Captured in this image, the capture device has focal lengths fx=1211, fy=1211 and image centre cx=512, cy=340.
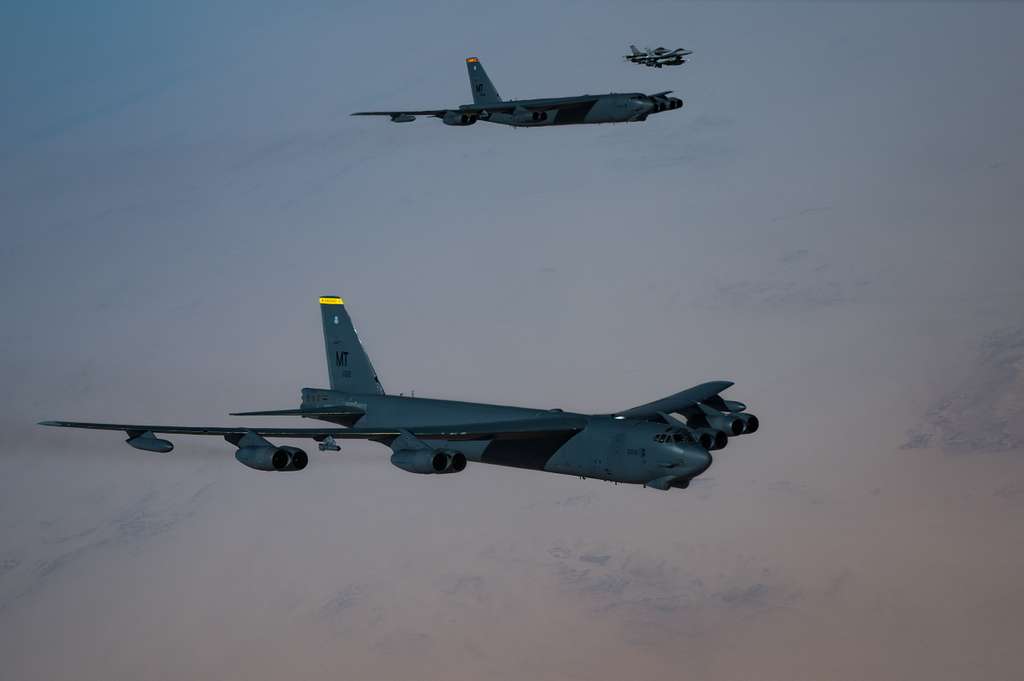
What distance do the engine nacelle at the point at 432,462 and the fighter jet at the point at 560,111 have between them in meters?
32.6

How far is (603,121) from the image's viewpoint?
82312 millimetres

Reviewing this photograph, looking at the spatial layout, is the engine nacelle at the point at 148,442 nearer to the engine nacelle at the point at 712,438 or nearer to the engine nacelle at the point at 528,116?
the engine nacelle at the point at 712,438

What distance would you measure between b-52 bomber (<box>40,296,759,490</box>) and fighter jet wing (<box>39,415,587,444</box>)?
0.05m

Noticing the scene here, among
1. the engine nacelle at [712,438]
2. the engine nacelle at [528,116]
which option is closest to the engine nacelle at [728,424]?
the engine nacelle at [712,438]

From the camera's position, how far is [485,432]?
63.7 metres

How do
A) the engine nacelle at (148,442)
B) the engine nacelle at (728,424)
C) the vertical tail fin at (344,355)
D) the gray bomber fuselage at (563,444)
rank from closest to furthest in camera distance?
the gray bomber fuselage at (563,444), the engine nacelle at (148,442), the engine nacelle at (728,424), the vertical tail fin at (344,355)

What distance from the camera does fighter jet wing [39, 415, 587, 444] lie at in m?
60.1

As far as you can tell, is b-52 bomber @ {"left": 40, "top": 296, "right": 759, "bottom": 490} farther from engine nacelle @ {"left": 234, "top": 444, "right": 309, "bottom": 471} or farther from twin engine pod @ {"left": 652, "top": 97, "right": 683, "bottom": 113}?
twin engine pod @ {"left": 652, "top": 97, "right": 683, "bottom": 113}

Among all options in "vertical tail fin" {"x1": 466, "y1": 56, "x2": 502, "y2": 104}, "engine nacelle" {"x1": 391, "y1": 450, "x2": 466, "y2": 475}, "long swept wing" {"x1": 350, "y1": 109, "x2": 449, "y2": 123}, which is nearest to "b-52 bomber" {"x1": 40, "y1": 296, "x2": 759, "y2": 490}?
"engine nacelle" {"x1": 391, "y1": 450, "x2": 466, "y2": 475}

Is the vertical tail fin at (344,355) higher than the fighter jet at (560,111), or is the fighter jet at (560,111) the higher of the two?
the fighter jet at (560,111)

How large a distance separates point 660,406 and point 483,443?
1248cm

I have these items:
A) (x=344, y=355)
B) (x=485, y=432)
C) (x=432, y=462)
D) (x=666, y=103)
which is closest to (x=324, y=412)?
(x=344, y=355)

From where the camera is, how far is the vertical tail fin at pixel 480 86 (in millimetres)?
99000

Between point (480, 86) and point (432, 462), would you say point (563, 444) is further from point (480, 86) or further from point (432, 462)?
point (480, 86)
